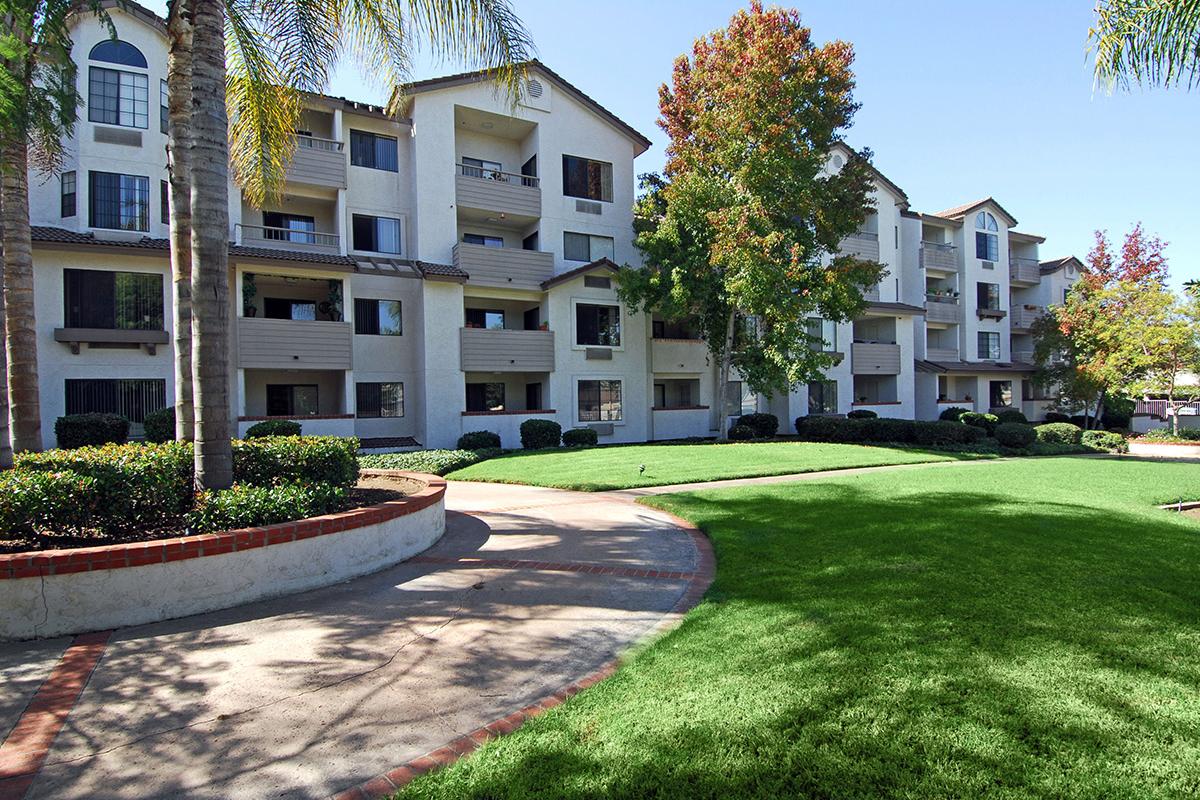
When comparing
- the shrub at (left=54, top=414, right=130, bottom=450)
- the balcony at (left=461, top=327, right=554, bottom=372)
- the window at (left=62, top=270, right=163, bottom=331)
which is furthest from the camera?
the balcony at (left=461, top=327, right=554, bottom=372)

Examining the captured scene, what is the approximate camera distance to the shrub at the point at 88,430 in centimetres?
1784

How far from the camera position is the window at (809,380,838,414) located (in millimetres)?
31547

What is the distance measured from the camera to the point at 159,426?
60.7 ft

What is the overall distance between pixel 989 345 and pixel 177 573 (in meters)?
45.1

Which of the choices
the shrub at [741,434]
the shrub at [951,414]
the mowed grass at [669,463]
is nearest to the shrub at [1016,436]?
the mowed grass at [669,463]

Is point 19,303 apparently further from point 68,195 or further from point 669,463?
point 68,195

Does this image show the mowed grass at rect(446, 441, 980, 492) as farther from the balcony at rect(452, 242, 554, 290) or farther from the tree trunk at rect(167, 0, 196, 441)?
the balcony at rect(452, 242, 554, 290)

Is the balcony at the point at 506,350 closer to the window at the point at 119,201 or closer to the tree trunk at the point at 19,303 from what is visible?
the window at the point at 119,201

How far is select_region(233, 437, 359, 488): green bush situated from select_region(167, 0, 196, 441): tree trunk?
1266mm

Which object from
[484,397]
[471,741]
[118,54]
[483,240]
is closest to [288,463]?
[471,741]

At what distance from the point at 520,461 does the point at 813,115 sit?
16.7 meters

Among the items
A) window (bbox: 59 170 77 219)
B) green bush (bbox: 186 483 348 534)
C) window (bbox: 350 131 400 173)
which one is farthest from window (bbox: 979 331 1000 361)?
window (bbox: 59 170 77 219)

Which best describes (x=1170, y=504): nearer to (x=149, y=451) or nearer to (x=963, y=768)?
(x=963, y=768)

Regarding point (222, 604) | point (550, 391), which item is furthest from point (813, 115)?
point (222, 604)
